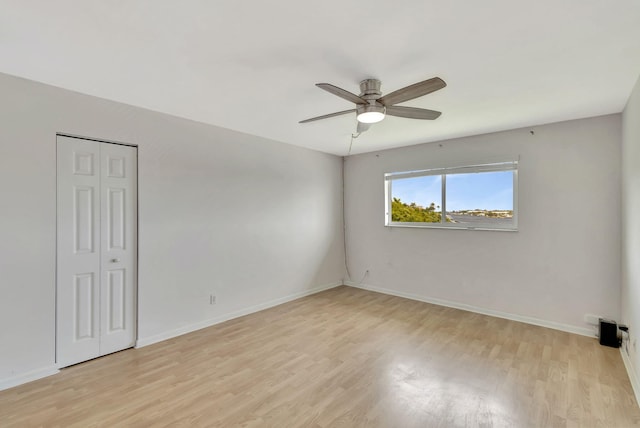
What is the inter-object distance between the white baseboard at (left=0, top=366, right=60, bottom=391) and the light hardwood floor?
0.19 ft

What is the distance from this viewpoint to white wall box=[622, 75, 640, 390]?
7.48 feet

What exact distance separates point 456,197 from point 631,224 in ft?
6.38

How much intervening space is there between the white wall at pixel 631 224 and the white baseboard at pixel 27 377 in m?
4.58

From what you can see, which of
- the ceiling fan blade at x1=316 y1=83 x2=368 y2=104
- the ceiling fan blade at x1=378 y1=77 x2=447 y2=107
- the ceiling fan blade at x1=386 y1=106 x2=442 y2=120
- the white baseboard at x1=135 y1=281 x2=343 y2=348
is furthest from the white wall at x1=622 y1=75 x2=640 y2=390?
the white baseboard at x1=135 y1=281 x2=343 y2=348

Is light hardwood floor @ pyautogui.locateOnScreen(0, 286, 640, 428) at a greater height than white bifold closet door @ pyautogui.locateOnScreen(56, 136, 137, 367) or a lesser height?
lesser

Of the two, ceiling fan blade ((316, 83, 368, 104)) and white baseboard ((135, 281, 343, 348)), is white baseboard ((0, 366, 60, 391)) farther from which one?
ceiling fan blade ((316, 83, 368, 104))

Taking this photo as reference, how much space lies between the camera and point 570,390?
7.52ft

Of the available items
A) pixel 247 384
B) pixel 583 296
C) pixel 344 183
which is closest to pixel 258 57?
pixel 247 384

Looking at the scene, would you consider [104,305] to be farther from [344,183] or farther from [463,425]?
[344,183]

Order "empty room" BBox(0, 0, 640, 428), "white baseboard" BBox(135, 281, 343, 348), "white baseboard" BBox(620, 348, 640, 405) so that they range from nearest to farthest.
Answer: "empty room" BBox(0, 0, 640, 428)
"white baseboard" BBox(620, 348, 640, 405)
"white baseboard" BBox(135, 281, 343, 348)

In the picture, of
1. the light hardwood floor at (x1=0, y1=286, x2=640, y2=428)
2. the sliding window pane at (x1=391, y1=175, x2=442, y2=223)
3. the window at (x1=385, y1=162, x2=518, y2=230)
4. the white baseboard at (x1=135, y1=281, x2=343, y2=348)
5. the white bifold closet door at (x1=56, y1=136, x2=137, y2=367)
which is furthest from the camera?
the sliding window pane at (x1=391, y1=175, x2=442, y2=223)

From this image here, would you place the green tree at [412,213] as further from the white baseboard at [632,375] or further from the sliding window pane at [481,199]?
the white baseboard at [632,375]

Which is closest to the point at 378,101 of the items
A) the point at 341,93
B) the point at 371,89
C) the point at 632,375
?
the point at 371,89

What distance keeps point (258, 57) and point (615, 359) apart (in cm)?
404
